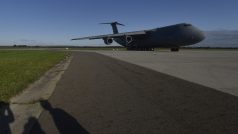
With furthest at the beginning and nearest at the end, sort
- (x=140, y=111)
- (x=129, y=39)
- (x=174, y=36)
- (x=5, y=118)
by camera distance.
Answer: (x=129, y=39)
(x=174, y=36)
(x=140, y=111)
(x=5, y=118)

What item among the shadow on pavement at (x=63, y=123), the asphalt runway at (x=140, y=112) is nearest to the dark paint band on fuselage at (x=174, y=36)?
the asphalt runway at (x=140, y=112)

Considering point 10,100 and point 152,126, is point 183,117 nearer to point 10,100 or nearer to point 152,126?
point 152,126

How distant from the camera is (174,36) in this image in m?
52.8

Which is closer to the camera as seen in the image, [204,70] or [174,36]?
[204,70]

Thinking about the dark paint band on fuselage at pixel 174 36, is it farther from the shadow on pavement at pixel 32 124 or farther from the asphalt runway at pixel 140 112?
the shadow on pavement at pixel 32 124

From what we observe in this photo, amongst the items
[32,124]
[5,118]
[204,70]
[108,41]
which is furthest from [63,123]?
[108,41]

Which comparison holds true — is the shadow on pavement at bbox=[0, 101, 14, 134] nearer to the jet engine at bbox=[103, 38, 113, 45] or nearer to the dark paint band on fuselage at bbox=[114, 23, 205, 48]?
the dark paint band on fuselage at bbox=[114, 23, 205, 48]

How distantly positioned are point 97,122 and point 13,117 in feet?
5.88

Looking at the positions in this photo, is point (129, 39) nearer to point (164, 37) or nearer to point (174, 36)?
point (164, 37)

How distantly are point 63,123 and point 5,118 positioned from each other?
4.28 feet

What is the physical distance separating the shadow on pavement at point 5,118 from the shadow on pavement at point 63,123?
1.52 feet

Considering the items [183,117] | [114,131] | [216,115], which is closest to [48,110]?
[114,131]

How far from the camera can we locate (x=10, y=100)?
870 centimetres

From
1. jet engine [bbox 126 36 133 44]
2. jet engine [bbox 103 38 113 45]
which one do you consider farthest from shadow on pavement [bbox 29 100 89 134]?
jet engine [bbox 126 36 133 44]
